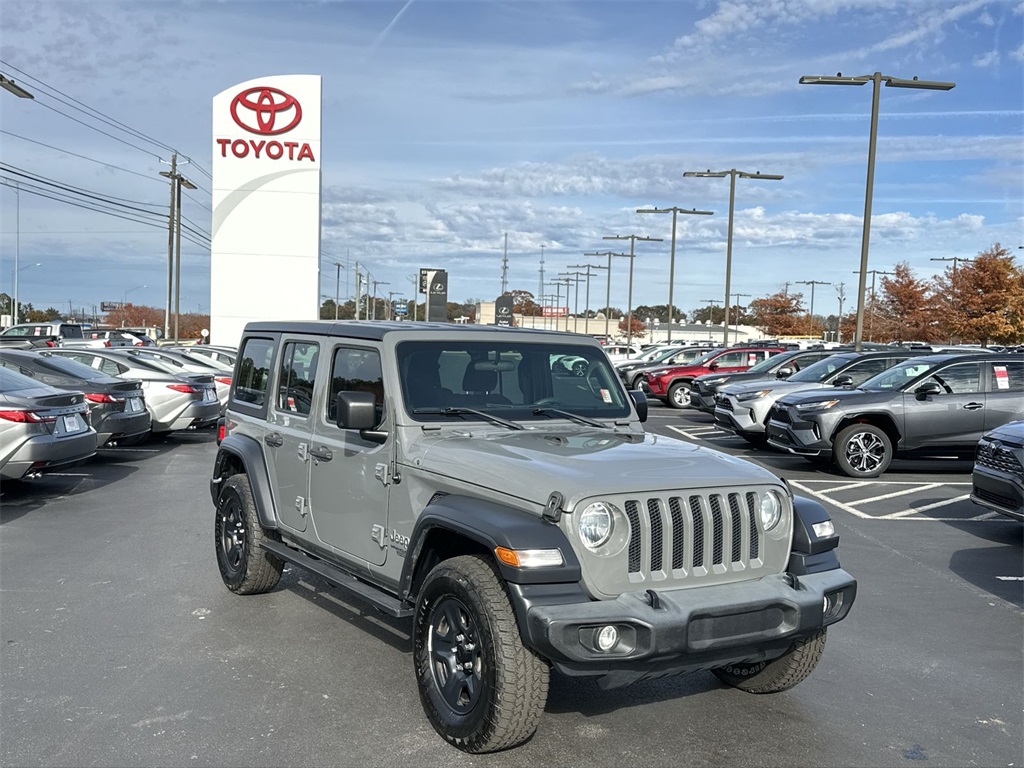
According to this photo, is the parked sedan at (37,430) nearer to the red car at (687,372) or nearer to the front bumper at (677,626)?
the front bumper at (677,626)

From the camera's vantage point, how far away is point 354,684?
197 inches

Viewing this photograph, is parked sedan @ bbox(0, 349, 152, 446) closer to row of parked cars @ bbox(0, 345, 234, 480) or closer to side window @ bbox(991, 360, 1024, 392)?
row of parked cars @ bbox(0, 345, 234, 480)

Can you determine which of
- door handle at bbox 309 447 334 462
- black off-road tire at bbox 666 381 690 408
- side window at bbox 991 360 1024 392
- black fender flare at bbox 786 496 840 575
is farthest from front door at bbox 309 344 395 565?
black off-road tire at bbox 666 381 690 408

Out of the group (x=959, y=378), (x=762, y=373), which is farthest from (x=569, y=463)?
(x=762, y=373)

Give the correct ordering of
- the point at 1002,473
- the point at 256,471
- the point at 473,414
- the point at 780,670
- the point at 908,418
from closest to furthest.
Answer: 1. the point at 780,670
2. the point at 473,414
3. the point at 256,471
4. the point at 1002,473
5. the point at 908,418

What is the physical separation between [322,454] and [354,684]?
53.4 inches

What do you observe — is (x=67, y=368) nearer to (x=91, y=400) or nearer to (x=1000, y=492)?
(x=91, y=400)

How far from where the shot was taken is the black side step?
476 cm

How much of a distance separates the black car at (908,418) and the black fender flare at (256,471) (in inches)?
344

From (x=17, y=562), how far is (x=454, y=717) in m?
4.99

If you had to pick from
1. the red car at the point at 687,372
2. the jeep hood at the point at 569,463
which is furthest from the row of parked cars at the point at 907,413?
the red car at the point at 687,372

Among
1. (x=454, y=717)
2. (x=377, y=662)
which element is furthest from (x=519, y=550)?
(x=377, y=662)

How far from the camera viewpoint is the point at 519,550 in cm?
389

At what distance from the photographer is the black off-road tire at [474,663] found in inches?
155
